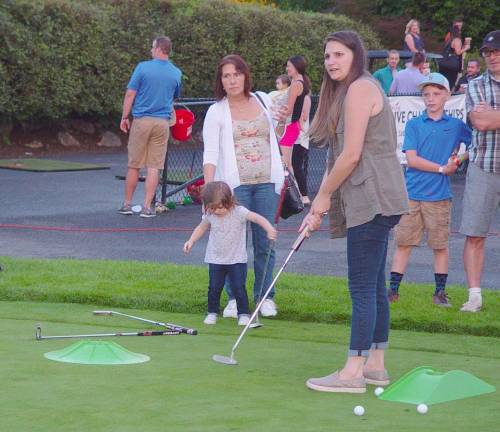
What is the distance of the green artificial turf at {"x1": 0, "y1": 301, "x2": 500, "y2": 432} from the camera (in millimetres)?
5164

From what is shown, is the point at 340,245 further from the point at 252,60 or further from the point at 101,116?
the point at 252,60

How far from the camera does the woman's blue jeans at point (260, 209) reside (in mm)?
8250

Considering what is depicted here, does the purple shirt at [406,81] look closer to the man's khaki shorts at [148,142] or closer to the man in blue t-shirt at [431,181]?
the man's khaki shorts at [148,142]

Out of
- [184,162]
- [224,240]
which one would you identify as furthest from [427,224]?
[184,162]

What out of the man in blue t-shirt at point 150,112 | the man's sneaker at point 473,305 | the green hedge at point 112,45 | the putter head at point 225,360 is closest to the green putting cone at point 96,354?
the putter head at point 225,360

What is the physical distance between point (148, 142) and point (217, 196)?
6.25 m

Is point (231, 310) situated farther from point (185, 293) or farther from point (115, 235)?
point (115, 235)

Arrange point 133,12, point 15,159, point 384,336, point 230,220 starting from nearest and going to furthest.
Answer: point 384,336 → point 230,220 → point 15,159 → point 133,12

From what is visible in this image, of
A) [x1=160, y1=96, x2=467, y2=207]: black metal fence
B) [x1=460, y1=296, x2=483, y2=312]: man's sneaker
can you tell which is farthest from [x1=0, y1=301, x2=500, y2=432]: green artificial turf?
[x1=160, y1=96, x2=467, y2=207]: black metal fence

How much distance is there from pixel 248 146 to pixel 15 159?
43.6ft

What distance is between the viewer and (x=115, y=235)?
1266 cm

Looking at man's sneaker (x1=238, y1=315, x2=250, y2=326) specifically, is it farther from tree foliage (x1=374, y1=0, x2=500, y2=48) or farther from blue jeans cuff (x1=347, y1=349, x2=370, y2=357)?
tree foliage (x1=374, y1=0, x2=500, y2=48)

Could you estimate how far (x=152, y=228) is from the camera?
13.2 meters

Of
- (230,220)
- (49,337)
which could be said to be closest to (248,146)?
(230,220)
